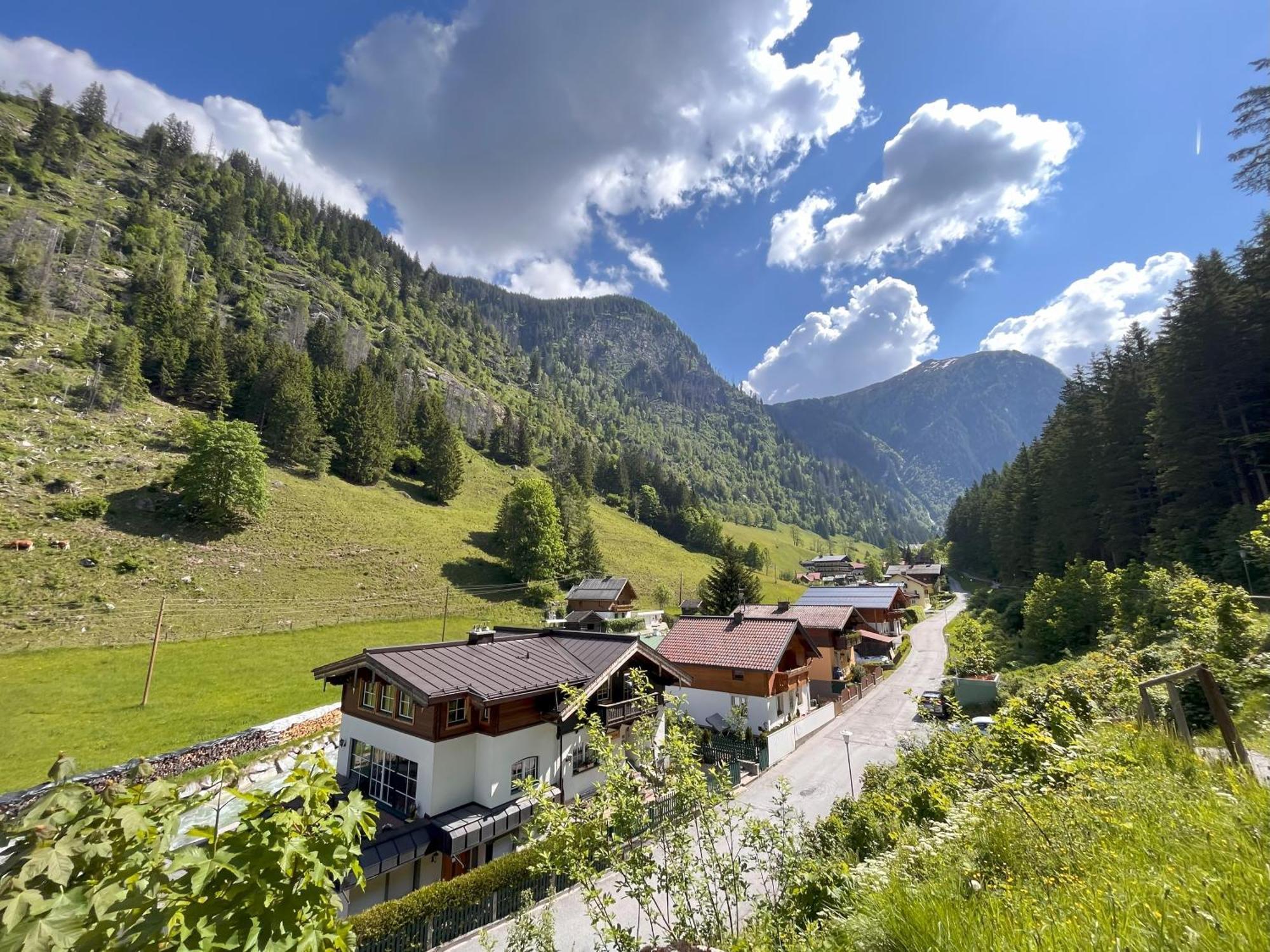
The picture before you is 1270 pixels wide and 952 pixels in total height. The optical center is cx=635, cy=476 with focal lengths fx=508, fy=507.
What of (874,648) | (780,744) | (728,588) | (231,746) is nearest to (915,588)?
(874,648)

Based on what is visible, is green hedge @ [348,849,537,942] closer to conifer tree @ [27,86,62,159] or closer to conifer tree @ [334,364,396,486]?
conifer tree @ [334,364,396,486]

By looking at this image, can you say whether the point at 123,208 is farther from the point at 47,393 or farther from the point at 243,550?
the point at 243,550

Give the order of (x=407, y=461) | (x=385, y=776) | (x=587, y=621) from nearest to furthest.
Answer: (x=385, y=776), (x=587, y=621), (x=407, y=461)

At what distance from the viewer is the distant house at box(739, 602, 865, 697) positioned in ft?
149

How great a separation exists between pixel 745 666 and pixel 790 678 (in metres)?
4.40

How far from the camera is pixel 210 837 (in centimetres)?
331

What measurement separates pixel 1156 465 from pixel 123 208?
205 metres

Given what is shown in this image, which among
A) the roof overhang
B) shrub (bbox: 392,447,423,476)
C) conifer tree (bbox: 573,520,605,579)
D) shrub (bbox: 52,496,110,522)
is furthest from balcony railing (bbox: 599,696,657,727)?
shrub (bbox: 392,447,423,476)

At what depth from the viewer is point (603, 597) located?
6788 cm

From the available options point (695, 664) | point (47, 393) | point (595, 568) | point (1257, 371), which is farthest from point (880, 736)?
point (47, 393)

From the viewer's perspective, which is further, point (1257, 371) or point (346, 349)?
point (346, 349)

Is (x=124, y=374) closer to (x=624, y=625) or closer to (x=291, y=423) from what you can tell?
(x=291, y=423)

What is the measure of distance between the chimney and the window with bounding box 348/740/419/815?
577cm

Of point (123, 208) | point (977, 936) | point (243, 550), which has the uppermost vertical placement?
point (123, 208)
